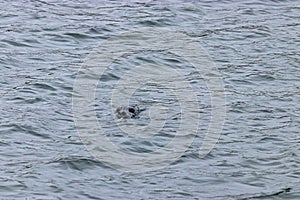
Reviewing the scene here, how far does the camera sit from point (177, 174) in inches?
394

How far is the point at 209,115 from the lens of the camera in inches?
471

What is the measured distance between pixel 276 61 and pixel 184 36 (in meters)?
1.77

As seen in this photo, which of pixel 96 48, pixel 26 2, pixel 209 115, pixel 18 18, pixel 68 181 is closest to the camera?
pixel 68 181

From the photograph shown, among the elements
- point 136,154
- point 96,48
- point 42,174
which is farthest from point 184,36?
point 42,174

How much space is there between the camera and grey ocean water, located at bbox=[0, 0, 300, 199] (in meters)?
9.72

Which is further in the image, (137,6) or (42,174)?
(137,6)

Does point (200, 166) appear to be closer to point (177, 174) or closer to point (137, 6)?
point (177, 174)

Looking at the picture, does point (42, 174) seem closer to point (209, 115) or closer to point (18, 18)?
point (209, 115)

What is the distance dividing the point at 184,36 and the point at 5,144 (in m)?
5.38

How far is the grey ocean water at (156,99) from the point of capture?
9719 mm

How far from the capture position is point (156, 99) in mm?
12406

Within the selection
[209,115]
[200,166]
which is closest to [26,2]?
[209,115]

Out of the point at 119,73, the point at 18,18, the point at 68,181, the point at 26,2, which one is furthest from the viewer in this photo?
the point at 26,2

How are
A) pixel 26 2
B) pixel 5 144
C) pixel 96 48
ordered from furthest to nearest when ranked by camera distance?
pixel 26 2, pixel 96 48, pixel 5 144
